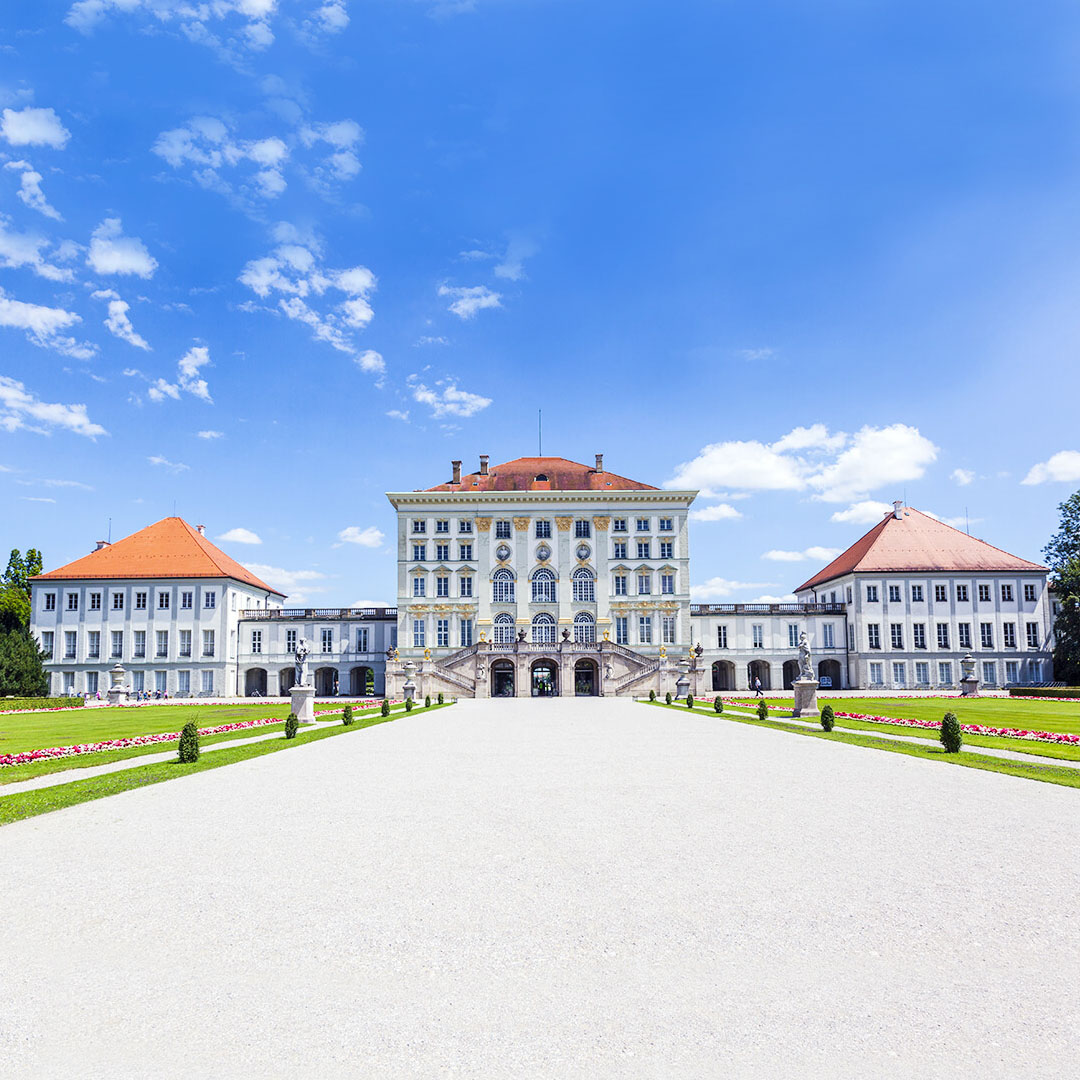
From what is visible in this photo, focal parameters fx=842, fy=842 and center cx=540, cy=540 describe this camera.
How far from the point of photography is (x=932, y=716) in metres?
32.0

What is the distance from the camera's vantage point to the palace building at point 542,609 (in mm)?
63938

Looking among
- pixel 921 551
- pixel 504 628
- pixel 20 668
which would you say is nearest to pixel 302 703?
pixel 20 668

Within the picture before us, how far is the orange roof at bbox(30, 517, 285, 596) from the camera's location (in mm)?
64250

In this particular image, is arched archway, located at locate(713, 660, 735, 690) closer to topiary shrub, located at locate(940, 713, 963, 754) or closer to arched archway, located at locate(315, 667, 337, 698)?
arched archway, located at locate(315, 667, 337, 698)

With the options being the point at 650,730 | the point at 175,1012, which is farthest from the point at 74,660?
the point at 175,1012

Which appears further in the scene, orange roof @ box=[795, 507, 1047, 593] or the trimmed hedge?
orange roof @ box=[795, 507, 1047, 593]

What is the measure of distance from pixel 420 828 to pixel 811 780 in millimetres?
7211

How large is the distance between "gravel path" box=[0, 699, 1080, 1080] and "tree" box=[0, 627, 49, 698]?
50577 mm

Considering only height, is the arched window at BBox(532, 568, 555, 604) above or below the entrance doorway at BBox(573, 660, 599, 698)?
above

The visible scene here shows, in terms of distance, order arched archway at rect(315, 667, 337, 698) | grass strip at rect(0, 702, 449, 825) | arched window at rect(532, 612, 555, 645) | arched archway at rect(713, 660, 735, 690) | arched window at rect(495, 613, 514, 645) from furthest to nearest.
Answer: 1. arched archway at rect(713, 660, 735, 690)
2. arched archway at rect(315, 667, 337, 698)
3. arched window at rect(532, 612, 555, 645)
4. arched window at rect(495, 613, 514, 645)
5. grass strip at rect(0, 702, 449, 825)

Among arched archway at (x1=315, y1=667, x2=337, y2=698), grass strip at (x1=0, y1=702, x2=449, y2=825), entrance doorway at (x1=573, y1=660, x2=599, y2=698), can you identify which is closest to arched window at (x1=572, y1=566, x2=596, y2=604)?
entrance doorway at (x1=573, y1=660, x2=599, y2=698)

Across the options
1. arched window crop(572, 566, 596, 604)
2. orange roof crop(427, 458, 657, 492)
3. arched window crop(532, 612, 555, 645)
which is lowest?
arched window crop(532, 612, 555, 645)

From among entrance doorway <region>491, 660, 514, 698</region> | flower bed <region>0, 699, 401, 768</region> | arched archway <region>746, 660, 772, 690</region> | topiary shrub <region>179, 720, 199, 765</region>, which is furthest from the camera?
arched archway <region>746, 660, 772, 690</region>

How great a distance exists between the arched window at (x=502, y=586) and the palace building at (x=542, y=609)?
17cm
